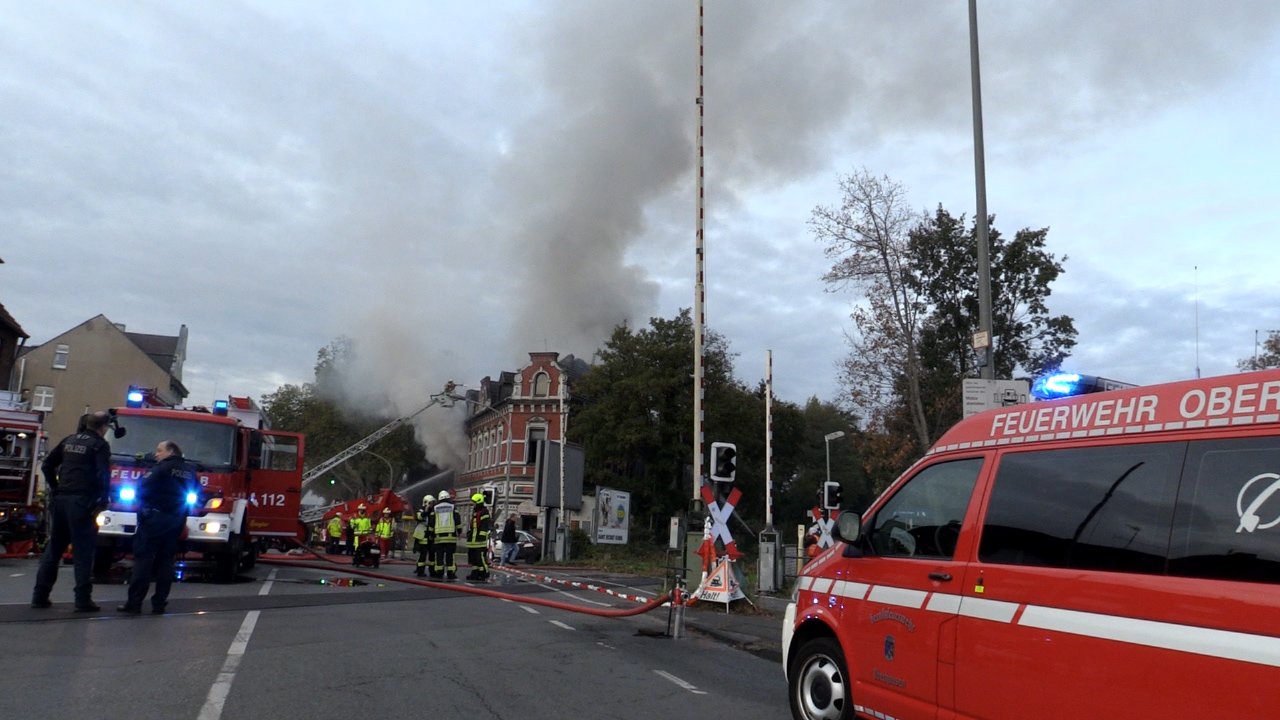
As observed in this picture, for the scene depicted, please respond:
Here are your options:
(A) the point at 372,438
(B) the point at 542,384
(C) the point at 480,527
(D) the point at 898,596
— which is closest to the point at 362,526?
(C) the point at 480,527

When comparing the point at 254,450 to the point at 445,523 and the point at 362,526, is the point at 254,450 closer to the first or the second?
the point at 445,523

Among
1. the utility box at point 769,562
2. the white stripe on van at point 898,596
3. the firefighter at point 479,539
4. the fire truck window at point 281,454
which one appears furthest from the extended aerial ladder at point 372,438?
the white stripe on van at point 898,596

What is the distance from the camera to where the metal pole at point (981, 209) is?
11.9m

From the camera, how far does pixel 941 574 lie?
4.88 metres

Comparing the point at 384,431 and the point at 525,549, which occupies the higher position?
the point at 384,431

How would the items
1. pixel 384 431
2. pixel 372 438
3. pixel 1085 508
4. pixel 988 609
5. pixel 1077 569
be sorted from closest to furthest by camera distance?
pixel 1077 569
pixel 1085 508
pixel 988 609
pixel 372 438
pixel 384 431

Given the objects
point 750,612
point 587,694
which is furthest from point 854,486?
point 587,694

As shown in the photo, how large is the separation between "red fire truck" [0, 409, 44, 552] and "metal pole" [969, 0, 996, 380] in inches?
692

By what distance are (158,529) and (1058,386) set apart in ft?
28.4

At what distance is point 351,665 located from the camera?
24.6 feet

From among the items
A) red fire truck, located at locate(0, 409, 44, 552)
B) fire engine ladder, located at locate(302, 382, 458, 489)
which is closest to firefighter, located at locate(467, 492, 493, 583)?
red fire truck, located at locate(0, 409, 44, 552)

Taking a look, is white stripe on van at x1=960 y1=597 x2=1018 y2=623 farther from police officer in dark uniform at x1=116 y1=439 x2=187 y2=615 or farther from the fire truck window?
the fire truck window

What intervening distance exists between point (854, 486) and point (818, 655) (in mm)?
64735

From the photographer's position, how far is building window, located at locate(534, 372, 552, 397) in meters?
56.7
